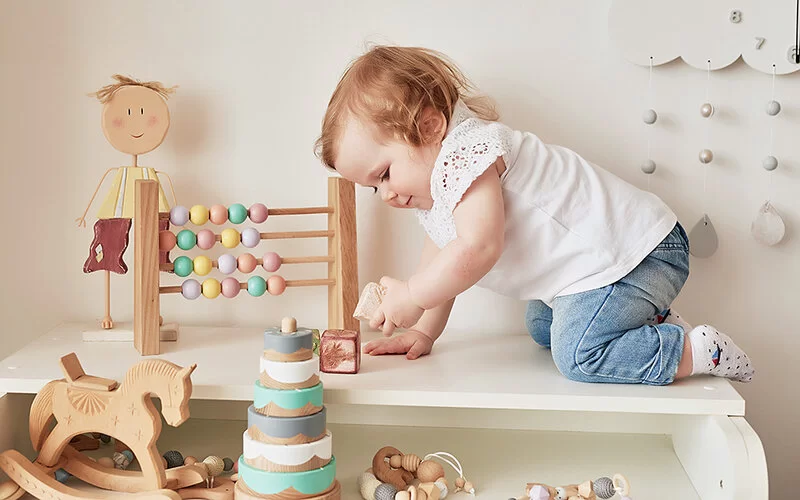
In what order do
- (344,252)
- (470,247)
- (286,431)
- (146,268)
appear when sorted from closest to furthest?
(286,431), (470,247), (146,268), (344,252)

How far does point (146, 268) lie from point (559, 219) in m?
0.58

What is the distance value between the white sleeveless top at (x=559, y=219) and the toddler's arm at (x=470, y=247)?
0.06 metres

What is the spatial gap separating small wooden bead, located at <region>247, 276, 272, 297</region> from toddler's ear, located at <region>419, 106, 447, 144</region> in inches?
14.1

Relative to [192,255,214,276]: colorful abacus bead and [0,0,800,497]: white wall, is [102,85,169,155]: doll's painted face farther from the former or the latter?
[192,255,214,276]: colorful abacus bead

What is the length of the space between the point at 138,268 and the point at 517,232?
534mm

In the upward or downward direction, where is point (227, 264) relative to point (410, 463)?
upward

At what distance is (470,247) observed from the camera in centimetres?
107

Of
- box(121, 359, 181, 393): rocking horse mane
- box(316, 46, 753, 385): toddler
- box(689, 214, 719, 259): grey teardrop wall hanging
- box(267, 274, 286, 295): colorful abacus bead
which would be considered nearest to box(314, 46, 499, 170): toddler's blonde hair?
box(316, 46, 753, 385): toddler

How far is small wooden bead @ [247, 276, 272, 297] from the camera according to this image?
132 centimetres

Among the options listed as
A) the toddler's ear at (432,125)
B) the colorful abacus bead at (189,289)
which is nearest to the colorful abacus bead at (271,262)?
the colorful abacus bead at (189,289)

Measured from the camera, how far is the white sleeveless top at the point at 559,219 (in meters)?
1.15

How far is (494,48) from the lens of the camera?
1386mm

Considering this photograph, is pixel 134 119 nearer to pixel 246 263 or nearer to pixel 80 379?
pixel 246 263

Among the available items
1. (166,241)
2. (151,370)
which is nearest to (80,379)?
(151,370)
